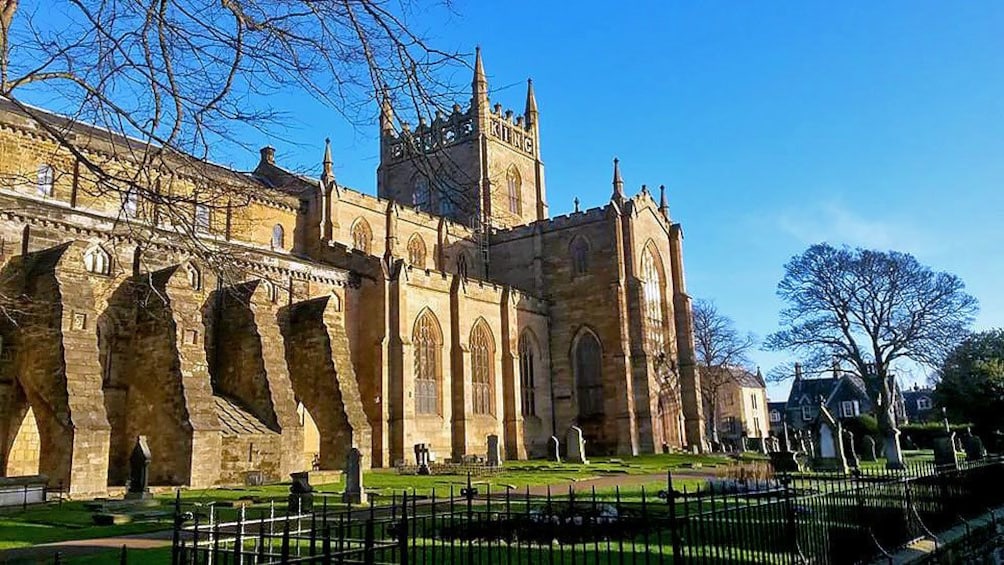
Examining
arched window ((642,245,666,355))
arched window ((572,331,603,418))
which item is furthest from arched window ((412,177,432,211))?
arched window ((642,245,666,355))

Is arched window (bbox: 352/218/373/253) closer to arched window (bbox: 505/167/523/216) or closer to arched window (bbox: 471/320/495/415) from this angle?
arched window (bbox: 471/320/495/415)

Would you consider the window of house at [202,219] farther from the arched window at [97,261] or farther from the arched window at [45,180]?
the arched window at [97,261]

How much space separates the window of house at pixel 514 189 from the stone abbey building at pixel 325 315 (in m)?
0.19

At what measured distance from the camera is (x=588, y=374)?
41.9m

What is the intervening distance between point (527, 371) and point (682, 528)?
31786 mm

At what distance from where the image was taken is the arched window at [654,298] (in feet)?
141

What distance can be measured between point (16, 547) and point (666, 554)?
9.39 metres

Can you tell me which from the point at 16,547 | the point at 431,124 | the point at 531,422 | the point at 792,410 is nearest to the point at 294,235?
the point at 531,422

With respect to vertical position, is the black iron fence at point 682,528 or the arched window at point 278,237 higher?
the arched window at point 278,237

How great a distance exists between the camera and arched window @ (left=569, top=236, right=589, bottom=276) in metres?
42.8

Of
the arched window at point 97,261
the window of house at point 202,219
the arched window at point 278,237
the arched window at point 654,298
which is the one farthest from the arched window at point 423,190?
the arched window at point 654,298

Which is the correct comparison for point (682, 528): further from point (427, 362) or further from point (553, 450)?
point (553, 450)

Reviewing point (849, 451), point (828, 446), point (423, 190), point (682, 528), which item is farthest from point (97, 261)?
point (849, 451)

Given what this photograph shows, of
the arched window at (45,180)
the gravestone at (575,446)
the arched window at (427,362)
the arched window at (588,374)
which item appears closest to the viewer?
the arched window at (45,180)
